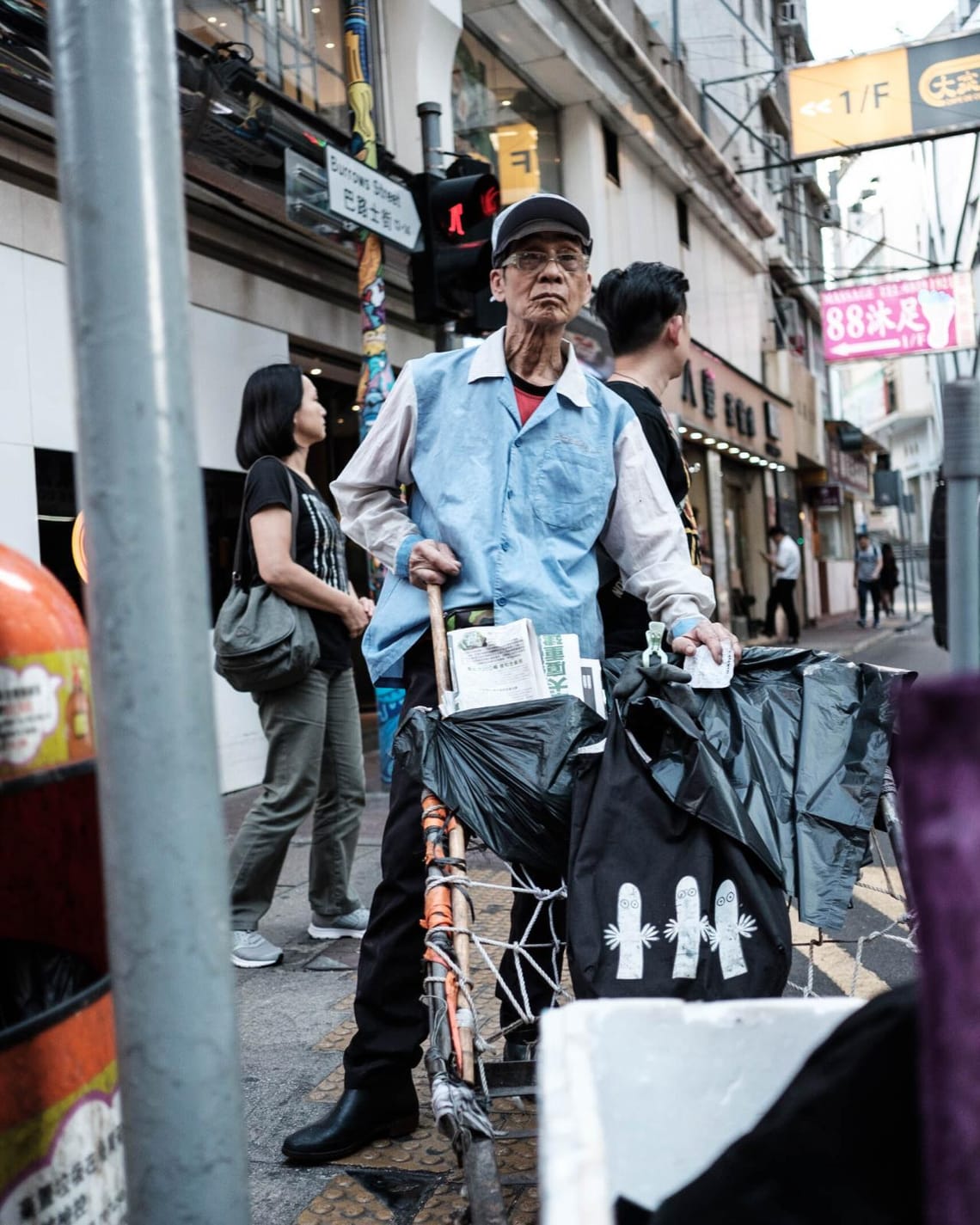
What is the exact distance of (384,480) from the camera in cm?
283

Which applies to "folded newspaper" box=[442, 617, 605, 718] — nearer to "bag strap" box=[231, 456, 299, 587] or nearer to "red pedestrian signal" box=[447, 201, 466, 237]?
"bag strap" box=[231, 456, 299, 587]

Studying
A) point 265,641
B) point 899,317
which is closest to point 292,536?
point 265,641

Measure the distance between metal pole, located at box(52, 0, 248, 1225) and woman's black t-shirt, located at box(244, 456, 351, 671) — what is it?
9.03 ft

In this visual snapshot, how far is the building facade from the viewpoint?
20.3ft

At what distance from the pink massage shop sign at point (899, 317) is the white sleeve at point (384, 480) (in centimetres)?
1849

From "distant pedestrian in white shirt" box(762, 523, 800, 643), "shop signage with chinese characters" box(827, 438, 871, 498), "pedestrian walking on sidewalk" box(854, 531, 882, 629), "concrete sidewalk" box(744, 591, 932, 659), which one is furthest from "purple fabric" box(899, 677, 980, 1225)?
"shop signage with chinese characters" box(827, 438, 871, 498)

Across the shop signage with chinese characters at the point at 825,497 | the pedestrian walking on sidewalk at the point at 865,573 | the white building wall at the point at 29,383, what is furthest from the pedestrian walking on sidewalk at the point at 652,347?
the shop signage with chinese characters at the point at 825,497

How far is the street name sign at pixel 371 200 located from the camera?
6.20m

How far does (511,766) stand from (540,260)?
1.18m

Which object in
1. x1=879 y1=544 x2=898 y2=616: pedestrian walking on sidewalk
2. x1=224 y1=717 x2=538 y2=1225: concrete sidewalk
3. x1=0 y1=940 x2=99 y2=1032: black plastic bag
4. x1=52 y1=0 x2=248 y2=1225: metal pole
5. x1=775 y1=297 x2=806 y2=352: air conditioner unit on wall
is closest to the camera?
x1=52 y1=0 x2=248 y2=1225: metal pole

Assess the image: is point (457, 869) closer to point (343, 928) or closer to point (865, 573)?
point (343, 928)

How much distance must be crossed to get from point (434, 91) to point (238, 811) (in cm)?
668

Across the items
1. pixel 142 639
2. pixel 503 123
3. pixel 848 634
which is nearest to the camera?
pixel 142 639

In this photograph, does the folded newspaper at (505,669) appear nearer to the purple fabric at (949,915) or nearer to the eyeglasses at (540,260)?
the eyeglasses at (540,260)
